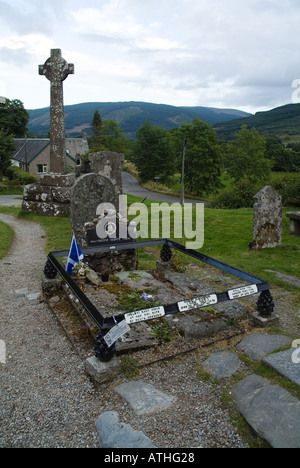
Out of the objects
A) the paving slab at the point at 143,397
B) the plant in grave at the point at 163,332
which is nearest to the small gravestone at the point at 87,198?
the plant in grave at the point at 163,332

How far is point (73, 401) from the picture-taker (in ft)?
14.1

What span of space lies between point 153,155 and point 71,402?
64963 mm

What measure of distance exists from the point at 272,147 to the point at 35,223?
75817mm

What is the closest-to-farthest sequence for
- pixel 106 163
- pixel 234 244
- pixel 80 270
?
pixel 80 270 < pixel 234 244 < pixel 106 163

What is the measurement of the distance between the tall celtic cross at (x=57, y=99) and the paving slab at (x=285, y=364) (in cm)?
1348

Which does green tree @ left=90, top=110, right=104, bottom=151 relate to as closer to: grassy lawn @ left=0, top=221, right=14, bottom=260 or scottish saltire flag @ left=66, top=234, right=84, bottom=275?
grassy lawn @ left=0, top=221, right=14, bottom=260

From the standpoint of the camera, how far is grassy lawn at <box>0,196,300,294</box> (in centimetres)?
980

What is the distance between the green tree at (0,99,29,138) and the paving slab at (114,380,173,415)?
6247 centimetres

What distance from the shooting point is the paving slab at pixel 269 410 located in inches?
138

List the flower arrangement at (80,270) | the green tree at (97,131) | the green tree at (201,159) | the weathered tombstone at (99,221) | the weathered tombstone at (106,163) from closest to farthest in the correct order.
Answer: the flower arrangement at (80,270), the weathered tombstone at (99,221), the weathered tombstone at (106,163), the green tree at (201,159), the green tree at (97,131)

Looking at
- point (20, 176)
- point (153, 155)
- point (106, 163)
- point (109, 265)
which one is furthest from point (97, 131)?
point (109, 265)

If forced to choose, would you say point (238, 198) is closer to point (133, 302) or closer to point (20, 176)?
point (20, 176)

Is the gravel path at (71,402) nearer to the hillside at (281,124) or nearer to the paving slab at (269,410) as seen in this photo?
the paving slab at (269,410)
